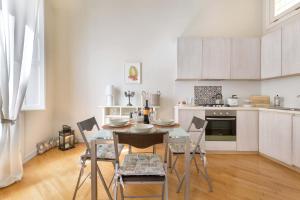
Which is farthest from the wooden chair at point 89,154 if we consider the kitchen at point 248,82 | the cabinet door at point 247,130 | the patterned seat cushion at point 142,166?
the cabinet door at point 247,130

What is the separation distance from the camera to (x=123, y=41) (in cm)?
402

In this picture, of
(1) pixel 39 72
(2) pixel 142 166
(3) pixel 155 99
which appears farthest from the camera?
(3) pixel 155 99

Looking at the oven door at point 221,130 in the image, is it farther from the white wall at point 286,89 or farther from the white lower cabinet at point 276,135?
the white wall at point 286,89

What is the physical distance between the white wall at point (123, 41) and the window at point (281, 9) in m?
0.28

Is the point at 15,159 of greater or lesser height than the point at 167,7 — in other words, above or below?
below

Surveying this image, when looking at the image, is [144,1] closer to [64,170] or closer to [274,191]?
[64,170]

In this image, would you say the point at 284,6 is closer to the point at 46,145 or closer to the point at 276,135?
the point at 276,135

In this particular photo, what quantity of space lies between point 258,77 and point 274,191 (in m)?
2.22

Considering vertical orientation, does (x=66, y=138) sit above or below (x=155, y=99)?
below

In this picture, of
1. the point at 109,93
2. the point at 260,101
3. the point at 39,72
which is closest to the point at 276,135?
the point at 260,101

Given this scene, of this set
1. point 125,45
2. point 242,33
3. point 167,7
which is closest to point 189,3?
point 167,7

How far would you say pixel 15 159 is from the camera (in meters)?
2.32

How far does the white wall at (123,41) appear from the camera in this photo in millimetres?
3945

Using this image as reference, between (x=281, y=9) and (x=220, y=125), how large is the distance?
2.46m
